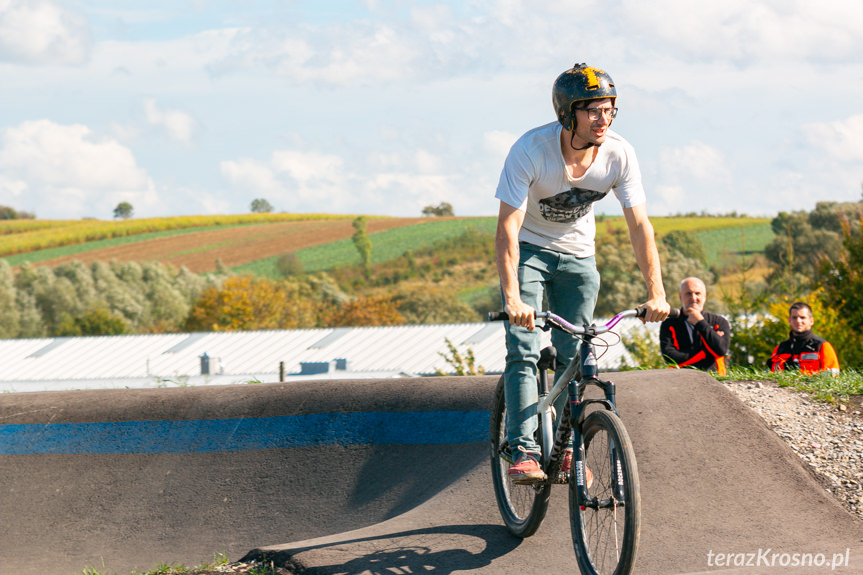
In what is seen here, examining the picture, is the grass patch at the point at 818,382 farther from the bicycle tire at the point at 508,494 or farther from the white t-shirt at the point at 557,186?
the white t-shirt at the point at 557,186

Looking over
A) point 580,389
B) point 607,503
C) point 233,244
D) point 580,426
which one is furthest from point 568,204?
point 233,244

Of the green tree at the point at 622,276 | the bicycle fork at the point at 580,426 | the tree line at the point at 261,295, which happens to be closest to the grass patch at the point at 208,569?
the bicycle fork at the point at 580,426

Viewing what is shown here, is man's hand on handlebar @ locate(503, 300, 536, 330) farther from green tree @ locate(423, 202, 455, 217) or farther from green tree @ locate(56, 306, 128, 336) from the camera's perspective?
green tree @ locate(423, 202, 455, 217)

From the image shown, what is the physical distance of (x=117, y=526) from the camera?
20.3 ft

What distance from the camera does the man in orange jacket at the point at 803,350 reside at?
7992mm

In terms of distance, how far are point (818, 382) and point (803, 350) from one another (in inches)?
42.9

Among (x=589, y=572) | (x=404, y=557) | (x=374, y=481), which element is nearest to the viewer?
(x=589, y=572)

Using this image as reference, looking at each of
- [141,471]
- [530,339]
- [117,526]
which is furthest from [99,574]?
[530,339]

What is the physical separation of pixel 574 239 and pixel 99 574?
145 inches

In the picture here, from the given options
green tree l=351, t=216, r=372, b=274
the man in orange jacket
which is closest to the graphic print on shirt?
the man in orange jacket

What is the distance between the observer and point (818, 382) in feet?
23.3

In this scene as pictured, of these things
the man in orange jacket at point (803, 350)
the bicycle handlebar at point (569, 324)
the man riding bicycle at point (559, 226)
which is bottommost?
the man in orange jacket at point (803, 350)

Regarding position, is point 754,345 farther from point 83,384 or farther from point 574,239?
point 83,384

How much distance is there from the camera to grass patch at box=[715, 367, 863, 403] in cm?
682
